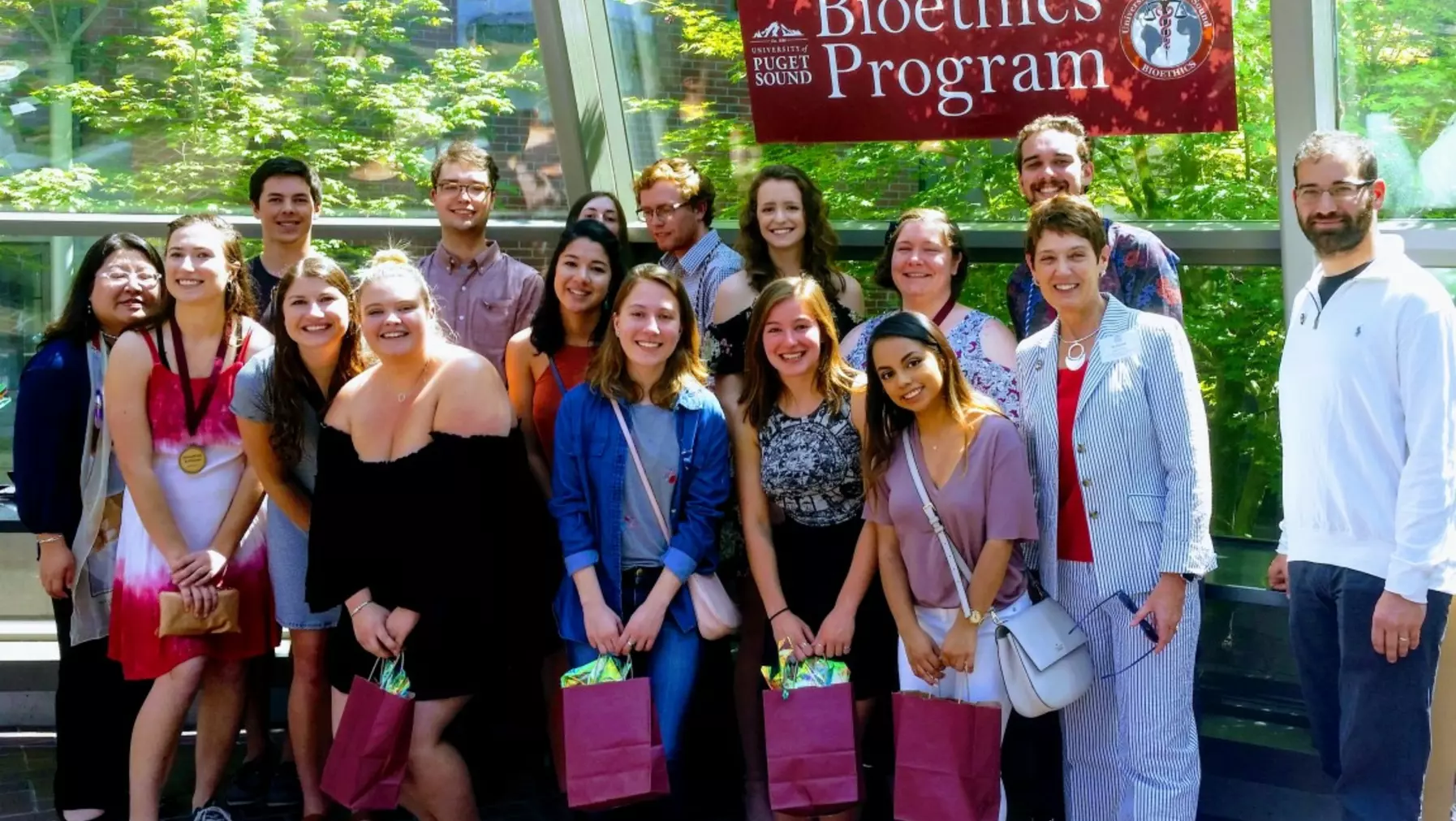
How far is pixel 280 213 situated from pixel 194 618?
1626 mm

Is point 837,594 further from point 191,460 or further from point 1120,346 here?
point 191,460

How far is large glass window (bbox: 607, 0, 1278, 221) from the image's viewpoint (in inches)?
190

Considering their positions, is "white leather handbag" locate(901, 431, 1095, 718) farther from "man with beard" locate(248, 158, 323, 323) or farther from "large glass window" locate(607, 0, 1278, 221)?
"man with beard" locate(248, 158, 323, 323)

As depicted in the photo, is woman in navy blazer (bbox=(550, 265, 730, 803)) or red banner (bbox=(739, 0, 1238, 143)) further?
red banner (bbox=(739, 0, 1238, 143))

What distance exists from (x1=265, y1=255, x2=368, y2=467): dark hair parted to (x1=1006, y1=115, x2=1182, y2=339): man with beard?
6.60 ft

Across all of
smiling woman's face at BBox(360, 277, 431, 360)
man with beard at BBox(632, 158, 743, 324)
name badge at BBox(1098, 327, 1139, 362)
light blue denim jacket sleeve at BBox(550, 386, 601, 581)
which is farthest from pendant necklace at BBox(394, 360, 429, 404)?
name badge at BBox(1098, 327, 1139, 362)

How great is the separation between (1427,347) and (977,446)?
109cm

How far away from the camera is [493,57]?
613 cm

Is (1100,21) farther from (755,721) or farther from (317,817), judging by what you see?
(317,817)

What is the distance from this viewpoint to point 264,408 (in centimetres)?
413

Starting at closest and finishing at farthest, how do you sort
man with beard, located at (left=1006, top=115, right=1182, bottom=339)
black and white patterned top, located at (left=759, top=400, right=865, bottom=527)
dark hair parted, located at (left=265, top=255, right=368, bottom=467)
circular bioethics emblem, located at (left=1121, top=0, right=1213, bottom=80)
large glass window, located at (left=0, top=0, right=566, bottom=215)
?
black and white patterned top, located at (left=759, top=400, right=865, bottom=527), man with beard, located at (left=1006, top=115, right=1182, bottom=339), dark hair parted, located at (left=265, top=255, right=368, bottom=467), circular bioethics emblem, located at (left=1121, top=0, right=1213, bottom=80), large glass window, located at (left=0, top=0, right=566, bottom=215)

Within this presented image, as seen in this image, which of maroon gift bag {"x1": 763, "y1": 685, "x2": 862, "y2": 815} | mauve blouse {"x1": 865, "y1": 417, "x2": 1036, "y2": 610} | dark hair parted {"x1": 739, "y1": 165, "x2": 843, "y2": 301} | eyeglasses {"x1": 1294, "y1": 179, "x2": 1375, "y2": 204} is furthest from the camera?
dark hair parted {"x1": 739, "y1": 165, "x2": 843, "y2": 301}

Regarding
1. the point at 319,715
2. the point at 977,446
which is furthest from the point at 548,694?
the point at 977,446

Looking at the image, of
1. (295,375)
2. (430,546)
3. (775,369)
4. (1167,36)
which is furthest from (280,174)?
(1167,36)
